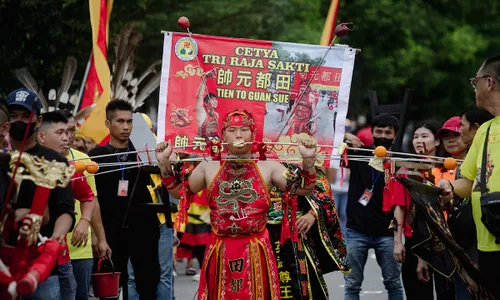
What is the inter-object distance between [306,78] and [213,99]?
2.38 ft

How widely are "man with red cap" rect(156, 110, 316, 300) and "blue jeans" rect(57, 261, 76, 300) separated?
3.19 ft

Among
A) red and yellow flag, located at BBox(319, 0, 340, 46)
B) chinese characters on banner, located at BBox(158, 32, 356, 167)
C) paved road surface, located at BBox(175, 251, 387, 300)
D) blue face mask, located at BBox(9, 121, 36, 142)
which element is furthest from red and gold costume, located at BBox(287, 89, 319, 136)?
paved road surface, located at BBox(175, 251, 387, 300)

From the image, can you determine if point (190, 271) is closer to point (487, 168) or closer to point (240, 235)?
point (240, 235)

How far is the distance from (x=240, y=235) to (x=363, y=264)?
8.70 feet

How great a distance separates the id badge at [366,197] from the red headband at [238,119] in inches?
107

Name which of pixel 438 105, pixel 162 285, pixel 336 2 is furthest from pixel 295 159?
pixel 438 105

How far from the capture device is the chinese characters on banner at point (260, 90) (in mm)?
7582

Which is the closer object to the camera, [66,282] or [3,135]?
[3,135]

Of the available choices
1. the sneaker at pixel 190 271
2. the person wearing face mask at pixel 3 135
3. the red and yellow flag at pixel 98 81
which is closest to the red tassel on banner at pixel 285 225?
the person wearing face mask at pixel 3 135

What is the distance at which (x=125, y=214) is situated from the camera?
29.9 feet

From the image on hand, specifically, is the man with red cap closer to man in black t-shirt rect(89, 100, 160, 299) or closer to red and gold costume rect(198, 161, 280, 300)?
red and gold costume rect(198, 161, 280, 300)

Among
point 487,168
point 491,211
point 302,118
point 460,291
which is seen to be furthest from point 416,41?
point 491,211

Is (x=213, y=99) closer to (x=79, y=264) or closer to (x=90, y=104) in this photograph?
(x=79, y=264)

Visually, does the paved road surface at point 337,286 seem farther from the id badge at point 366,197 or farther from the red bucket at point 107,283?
the red bucket at point 107,283
